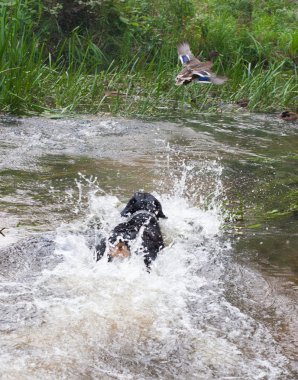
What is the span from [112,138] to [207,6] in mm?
9052

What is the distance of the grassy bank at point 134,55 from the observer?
28.5ft

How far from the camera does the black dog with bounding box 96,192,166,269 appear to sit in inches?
178

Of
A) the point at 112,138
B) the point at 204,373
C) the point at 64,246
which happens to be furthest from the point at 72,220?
the point at 112,138

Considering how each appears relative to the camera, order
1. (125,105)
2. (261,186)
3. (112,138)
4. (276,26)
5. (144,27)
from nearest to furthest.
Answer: (261,186) → (112,138) → (125,105) → (144,27) → (276,26)

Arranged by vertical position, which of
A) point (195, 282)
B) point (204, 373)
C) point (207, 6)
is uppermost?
point (204, 373)

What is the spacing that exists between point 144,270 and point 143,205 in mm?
877

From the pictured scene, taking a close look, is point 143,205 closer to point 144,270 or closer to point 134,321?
point 144,270

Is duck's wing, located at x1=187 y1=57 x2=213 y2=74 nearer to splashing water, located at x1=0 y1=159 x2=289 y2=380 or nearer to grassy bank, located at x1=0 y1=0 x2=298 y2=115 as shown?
splashing water, located at x1=0 y1=159 x2=289 y2=380

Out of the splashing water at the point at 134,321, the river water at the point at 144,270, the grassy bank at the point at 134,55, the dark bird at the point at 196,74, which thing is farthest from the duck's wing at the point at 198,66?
the grassy bank at the point at 134,55

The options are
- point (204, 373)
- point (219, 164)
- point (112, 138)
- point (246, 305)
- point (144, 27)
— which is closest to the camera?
point (204, 373)

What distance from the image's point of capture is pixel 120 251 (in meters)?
4.46

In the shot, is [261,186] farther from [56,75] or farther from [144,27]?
[144,27]

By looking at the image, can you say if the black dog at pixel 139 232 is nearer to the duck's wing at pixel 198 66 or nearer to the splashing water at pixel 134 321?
the splashing water at pixel 134 321

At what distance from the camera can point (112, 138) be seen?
8.10 meters
